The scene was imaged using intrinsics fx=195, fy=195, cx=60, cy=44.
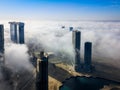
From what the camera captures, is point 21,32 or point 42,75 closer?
point 42,75

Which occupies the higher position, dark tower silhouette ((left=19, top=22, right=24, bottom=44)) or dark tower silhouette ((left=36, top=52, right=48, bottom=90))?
dark tower silhouette ((left=19, top=22, right=24, bottom=44))

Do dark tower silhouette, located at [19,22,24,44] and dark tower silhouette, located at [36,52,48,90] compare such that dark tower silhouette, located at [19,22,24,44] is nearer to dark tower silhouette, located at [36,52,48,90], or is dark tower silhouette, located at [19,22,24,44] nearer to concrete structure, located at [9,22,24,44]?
concrete structure, located at [9,22,24,44]

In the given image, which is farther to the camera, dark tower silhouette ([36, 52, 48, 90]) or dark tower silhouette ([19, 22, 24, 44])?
dark tower silhouette ([19, 22, 24, 44])

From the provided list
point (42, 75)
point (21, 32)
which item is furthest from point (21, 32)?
point (42, 75)

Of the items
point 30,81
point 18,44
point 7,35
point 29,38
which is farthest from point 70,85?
point 29,38

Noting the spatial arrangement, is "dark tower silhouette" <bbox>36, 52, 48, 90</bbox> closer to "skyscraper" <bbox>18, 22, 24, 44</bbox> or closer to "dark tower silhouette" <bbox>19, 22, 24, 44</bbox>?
"skyscraper" <bbox>18, 22, 24, 44</bbox>

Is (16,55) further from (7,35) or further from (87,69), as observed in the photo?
(87,69)

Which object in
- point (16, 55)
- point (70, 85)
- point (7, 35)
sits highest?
point (7, 35)

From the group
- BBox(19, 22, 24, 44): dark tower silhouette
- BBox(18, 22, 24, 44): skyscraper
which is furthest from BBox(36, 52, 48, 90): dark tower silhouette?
BBox(19, 22, 24, 44): dark tower silhouette

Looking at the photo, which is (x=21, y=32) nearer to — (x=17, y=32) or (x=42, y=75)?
(x=17, y=32)
